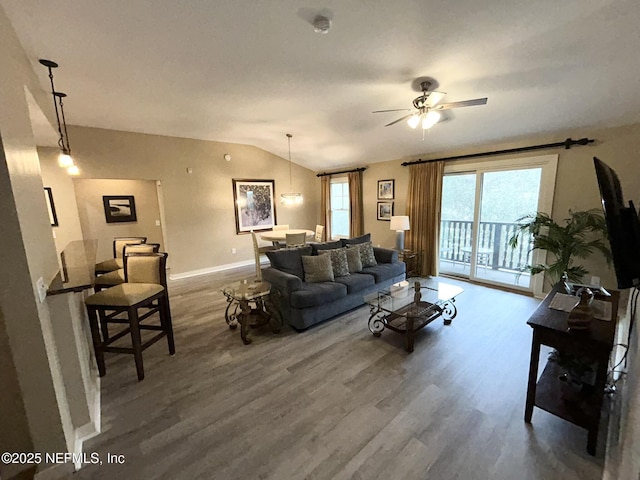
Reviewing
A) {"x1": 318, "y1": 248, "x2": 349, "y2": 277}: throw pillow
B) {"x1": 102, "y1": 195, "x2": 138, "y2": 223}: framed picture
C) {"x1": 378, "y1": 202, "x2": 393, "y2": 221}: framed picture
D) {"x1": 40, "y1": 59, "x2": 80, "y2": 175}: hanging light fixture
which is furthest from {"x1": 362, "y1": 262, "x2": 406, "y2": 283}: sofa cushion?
{"x1": 102, "y1": 195, "x2": 138, "y2": 223}: framed picture

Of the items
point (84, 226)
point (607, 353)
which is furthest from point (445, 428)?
point (84, 226)

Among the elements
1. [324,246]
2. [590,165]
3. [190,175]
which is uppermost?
[190,175]

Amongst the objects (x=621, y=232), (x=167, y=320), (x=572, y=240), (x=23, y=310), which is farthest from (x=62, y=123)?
(x=572, y=240)

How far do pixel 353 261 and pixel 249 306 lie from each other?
5.58 feet

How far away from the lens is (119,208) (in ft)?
19.1

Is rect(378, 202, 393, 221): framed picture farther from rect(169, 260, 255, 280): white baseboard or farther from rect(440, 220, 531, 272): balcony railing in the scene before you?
rect(169, 260, 255, 280): white baseboard

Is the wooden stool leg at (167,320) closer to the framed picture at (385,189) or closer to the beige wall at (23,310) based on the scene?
the beige wall at (23,310)

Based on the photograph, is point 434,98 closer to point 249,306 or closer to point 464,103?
point 464,103

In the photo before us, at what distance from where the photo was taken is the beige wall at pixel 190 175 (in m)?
4.51

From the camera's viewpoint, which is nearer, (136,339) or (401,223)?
(136,339)

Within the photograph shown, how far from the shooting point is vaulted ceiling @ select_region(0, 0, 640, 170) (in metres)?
1.94

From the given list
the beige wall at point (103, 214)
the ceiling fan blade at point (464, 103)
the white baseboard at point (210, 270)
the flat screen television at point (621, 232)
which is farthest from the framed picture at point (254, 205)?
the flat screen television at point (621, 232)

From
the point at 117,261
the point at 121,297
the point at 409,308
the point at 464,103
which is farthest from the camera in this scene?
the point at 117,261

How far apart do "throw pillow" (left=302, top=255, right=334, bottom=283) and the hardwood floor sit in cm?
72
